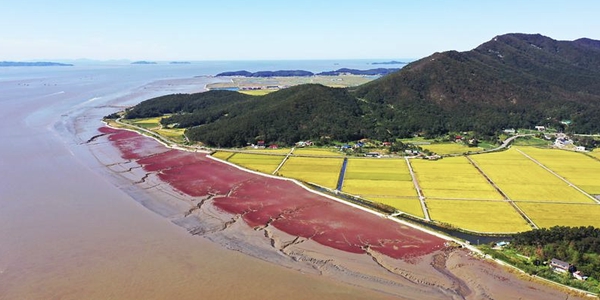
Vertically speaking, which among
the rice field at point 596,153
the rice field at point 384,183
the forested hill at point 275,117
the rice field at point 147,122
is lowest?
the rice field at point 384,183

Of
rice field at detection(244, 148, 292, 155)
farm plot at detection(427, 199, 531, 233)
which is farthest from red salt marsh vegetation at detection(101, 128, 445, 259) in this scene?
rice field at detection(244, 148, 292, 155)

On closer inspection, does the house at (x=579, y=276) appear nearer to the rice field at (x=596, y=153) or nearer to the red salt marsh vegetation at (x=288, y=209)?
the red salt marsh vegetation at (x=288, y=209)

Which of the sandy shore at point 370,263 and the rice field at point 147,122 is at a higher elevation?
the rice field at point 147,122

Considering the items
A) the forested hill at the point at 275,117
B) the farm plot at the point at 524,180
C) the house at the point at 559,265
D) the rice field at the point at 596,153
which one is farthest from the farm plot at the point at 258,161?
the rice field at the point at 596,153

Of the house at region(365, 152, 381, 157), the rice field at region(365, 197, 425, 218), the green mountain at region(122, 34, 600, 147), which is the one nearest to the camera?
the rice field at region(365, 197, 425, 218)

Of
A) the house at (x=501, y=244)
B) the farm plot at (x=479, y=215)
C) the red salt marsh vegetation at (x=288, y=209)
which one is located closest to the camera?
the house at (x=501, y=244)

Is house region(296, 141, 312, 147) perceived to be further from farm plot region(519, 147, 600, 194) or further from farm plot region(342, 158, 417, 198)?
farm plot region(519, 147, 600, 194)

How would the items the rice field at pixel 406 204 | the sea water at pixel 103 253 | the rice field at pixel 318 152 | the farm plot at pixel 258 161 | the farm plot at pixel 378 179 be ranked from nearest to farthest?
the sea water at pixel 103 253 < the rice field at pixel 406 204 < the farm plot at pixel 378 179 < the farm plot at pixel 258 161 < the rice field at pixel 318 152

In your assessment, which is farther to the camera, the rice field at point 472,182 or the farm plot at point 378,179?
the farm plot at point 378,179
